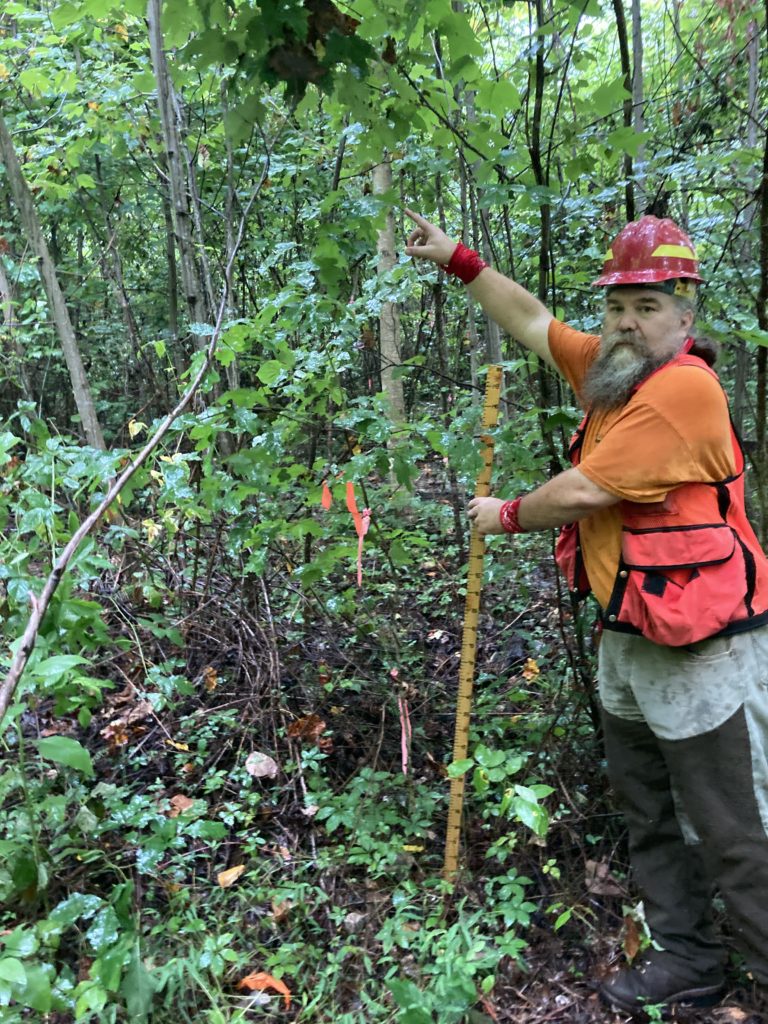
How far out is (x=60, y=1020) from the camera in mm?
2223

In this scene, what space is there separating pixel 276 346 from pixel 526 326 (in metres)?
1.07

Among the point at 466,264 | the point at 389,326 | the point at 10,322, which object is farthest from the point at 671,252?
the point at 10,322

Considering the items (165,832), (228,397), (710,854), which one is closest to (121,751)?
(165,832)

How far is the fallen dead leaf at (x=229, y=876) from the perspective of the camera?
272 centimetres

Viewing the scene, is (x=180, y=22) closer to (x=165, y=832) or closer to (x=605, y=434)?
(x=605, y=434)

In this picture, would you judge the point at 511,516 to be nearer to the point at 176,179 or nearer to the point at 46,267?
the point at 176,179

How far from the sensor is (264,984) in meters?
2.32

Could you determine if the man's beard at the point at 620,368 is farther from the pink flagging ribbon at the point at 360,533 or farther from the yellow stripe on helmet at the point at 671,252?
the pink flagging ribbon at the point at 360,533

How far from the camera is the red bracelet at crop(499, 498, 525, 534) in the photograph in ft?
7.48

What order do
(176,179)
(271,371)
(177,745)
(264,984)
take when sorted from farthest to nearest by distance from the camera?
(176,179) → (177,745) → (271,371) → (264,984)

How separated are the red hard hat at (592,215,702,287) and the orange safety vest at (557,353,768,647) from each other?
0.85 ft

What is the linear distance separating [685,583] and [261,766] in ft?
7.20

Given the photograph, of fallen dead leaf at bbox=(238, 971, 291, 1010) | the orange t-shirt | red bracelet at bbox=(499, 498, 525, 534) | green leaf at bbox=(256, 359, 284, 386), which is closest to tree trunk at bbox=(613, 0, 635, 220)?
the orange t-shirt

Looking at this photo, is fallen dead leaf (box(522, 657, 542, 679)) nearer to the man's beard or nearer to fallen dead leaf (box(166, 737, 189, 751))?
fallen dead leaf (box(166, 737, 189, 751))
